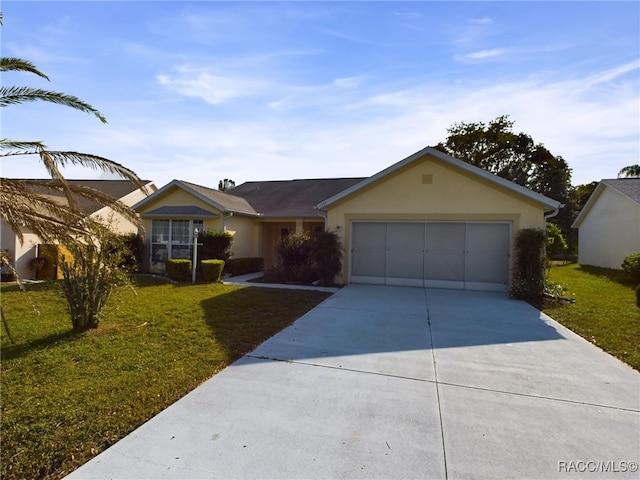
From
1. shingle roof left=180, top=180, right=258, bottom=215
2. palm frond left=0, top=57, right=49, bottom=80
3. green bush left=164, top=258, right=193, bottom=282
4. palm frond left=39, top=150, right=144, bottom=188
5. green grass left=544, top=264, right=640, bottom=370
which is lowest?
green grass left=544, top=264, right=640, bottom=370

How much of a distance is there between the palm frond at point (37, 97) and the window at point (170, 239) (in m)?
10.3

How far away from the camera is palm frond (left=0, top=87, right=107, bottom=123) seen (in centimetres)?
527

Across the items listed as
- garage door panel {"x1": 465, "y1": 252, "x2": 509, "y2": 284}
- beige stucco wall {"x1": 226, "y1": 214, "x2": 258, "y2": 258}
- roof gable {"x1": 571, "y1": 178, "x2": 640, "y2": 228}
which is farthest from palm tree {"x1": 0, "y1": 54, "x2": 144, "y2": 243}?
roof gable {"x1": 571, "y1": 178, "x2": 640, "y2": 228}

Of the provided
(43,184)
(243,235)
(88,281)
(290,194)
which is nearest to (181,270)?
(243,235)

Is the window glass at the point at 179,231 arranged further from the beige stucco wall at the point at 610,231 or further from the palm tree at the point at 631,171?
the palm tree at the point at 631,171

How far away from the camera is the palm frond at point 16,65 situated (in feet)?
16.4

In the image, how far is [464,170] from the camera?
39.2ft

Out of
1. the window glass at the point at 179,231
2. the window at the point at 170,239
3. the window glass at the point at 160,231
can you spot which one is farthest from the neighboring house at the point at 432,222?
the window glass at the point at 160,231

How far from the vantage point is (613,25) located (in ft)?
23.4

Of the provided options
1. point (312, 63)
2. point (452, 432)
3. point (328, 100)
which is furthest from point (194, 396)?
point (328, 100)

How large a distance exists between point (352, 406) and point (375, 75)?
30.4 feet

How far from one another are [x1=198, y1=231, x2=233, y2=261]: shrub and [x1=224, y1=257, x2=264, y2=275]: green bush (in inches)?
20.7

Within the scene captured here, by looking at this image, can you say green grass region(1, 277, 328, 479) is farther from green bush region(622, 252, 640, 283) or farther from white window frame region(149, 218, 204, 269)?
green bush region(622, 252, 640, 283)

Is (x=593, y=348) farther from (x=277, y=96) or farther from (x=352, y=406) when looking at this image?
(x=277, y=96)
